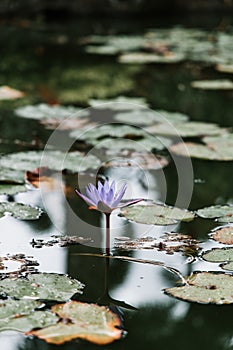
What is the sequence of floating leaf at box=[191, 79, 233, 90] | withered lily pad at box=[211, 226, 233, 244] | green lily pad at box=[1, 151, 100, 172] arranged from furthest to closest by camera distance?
floating leaf at box=[191, 79, 233, 90] → green lily pad at box=[1, 151, 100, 172] → withered lily pad at box=[211, 226, 233, 244]

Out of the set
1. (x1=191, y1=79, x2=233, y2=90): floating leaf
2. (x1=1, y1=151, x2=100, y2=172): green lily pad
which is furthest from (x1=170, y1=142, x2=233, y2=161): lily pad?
(x1=191, y1=79, x2=233, y2=90): floating leaf

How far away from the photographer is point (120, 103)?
290cm

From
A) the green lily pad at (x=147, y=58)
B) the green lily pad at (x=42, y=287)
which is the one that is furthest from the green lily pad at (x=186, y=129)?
the green lily pad at (x=147, y=58)

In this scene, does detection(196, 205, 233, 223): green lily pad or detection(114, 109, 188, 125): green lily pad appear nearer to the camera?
detection(196, 205, 233, 223): green lily pad

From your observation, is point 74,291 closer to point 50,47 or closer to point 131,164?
point 131,164

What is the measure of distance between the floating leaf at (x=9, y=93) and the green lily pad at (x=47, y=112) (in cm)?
20

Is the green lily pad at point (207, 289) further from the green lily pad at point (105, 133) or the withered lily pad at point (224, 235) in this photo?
the green lily pad at point (105, 133)

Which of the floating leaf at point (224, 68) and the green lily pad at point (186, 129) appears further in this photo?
the floating leaf at point (224, 68)

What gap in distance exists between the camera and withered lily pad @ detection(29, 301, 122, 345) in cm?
110

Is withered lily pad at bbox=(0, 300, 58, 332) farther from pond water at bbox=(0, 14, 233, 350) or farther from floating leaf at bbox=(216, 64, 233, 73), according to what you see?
floating leaf at bbox=(216, 64, 233, 73)

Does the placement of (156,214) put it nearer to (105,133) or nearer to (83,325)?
(83,325)

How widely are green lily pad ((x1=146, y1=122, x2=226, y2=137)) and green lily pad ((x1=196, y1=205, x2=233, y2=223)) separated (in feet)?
2.37

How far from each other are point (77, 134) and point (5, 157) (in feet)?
1.24

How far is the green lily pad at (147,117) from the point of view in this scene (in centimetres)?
261
